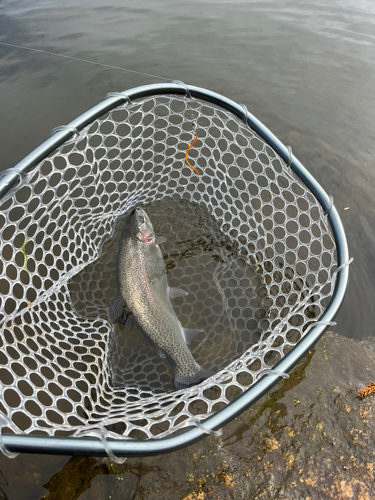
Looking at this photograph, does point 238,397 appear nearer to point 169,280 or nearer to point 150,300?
point 150,300

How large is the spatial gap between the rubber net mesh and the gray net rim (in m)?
0.11

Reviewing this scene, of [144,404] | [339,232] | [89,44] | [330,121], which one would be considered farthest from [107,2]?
[144,404]

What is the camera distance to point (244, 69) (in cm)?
679

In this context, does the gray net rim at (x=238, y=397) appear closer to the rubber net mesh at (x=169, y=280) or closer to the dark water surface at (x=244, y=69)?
the rubber net mesh at (x=169, y=280)

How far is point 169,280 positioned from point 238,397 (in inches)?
88.1

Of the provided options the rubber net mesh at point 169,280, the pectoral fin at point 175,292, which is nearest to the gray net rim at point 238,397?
the rubber net mesh at point 169,280

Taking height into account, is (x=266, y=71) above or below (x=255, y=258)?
above

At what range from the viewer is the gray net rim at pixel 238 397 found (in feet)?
5.23

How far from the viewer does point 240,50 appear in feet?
23.9

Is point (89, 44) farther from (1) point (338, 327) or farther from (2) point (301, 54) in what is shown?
(1) point (338, 327)

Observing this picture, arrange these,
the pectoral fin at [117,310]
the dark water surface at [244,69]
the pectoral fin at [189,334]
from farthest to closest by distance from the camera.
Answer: the dark water surface at [244,69] → the pectoral fin at [117,310] → the pectoral fin at [189,334]

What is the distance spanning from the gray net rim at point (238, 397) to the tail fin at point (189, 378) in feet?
3.50

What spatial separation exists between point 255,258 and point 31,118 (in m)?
4.69

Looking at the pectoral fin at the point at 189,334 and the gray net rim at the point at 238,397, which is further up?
the gray net rim at the point at 238,397
